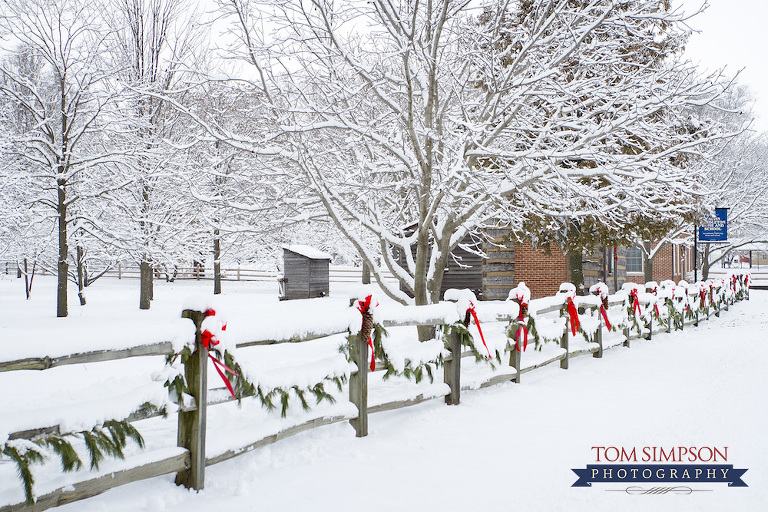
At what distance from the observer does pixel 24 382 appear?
26.9 ft

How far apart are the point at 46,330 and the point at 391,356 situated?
10.3 meters

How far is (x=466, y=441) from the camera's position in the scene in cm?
521

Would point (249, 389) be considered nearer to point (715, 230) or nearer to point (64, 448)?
point (64, 448)

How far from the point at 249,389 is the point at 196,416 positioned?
46cm

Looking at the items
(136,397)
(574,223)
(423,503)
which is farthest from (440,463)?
(574,223)

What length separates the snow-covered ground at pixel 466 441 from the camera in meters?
3.79

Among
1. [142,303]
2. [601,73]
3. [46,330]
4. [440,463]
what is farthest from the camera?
[142,303]

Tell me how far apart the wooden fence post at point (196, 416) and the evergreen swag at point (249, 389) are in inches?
2.0

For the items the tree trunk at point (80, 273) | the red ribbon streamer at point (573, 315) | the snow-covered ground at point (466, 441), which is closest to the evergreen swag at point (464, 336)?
the snow-covered ground at point (466, 441)

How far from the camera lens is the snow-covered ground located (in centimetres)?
379

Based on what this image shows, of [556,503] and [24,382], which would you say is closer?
[556,503]

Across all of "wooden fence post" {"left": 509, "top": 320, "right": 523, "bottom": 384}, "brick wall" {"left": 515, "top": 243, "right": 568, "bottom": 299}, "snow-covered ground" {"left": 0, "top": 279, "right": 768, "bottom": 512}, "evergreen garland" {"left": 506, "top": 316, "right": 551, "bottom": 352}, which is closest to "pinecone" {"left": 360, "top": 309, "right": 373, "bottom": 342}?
"snow-covered ground" {"left": 0, "top": 279, "right": 768, "bottom": 512}

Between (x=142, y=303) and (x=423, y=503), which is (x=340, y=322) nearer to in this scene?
(x=423, y=503)

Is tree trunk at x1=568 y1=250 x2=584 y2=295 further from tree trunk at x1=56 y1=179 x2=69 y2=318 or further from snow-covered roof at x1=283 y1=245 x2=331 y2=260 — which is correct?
tree trunk at x1=56 y1=179 x2=69 y2=318
